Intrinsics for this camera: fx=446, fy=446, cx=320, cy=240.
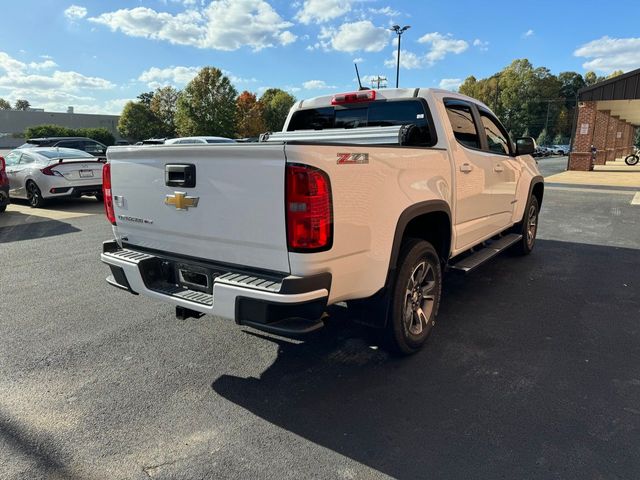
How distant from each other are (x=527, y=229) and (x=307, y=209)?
5.04 metres

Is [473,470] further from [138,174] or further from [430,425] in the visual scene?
[138,174]

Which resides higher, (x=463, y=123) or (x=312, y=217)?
(x=463, y=123)

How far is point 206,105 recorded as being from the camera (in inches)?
2224

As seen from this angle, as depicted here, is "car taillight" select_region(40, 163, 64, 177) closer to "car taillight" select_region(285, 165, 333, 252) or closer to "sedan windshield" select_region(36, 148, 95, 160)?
"sedan windshield" select_region(36, 148, 95, 160)

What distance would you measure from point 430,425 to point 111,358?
7.96ft

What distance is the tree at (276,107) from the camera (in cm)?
7538

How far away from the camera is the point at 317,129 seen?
4.73 meters

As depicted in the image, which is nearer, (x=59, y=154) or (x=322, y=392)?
(x=322, y=392)

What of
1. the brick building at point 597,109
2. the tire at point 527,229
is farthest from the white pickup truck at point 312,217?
the brick building at point 597,109

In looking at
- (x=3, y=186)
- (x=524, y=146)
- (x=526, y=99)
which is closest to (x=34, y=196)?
Result: (x=3, y=186)

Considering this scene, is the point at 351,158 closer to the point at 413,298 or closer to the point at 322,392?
the point at 413,298

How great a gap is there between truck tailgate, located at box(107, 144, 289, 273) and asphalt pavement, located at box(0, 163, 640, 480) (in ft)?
3.07

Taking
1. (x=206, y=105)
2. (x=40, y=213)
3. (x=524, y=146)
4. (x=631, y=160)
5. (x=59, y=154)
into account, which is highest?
(x=206, y=105)

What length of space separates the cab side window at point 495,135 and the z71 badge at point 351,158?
8.95 ft
